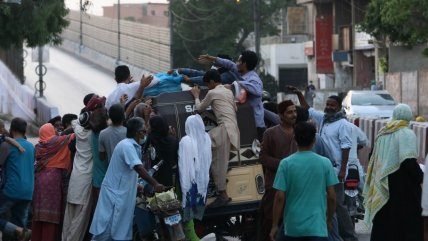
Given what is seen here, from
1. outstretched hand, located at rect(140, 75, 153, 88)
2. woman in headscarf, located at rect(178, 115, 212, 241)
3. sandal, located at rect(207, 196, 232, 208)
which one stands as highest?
outstretched hand, located at rect(140, 75, 153, 88)

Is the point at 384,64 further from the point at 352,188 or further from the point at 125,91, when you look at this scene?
the point at 125,91

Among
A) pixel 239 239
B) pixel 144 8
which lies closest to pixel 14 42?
pixel 239 239

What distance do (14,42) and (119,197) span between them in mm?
16073

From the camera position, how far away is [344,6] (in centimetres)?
6294

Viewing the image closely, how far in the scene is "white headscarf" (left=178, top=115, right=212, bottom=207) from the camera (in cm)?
1182

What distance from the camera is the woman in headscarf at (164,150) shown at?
11.8 meters

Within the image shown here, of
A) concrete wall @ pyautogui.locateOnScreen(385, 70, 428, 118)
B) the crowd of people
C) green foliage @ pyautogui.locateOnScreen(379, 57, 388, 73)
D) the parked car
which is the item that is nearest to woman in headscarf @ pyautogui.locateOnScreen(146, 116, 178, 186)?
the crowd of people

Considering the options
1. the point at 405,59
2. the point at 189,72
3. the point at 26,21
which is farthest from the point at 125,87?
the point at 405,59

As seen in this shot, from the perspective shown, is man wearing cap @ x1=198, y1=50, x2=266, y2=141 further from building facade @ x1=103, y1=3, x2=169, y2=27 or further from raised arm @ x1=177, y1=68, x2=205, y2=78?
building facade @ x1=103, y1=3, x2=169, y2=27

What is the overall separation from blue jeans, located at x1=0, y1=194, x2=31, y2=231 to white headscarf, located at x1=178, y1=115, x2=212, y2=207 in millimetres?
2120

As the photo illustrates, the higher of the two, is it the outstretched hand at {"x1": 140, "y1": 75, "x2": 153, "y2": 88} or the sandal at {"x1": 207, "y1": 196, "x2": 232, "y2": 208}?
the outstretched hand at {"x1": 140, "y1": 75, "x2": 153, "y2": 88}

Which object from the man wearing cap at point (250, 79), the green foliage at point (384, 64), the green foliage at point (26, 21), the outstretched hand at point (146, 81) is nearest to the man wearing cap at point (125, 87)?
the outstretched hand at point (146, 81)

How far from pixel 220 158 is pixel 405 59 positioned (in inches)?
1533

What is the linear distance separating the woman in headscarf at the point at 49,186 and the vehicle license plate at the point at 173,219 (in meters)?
1.99
